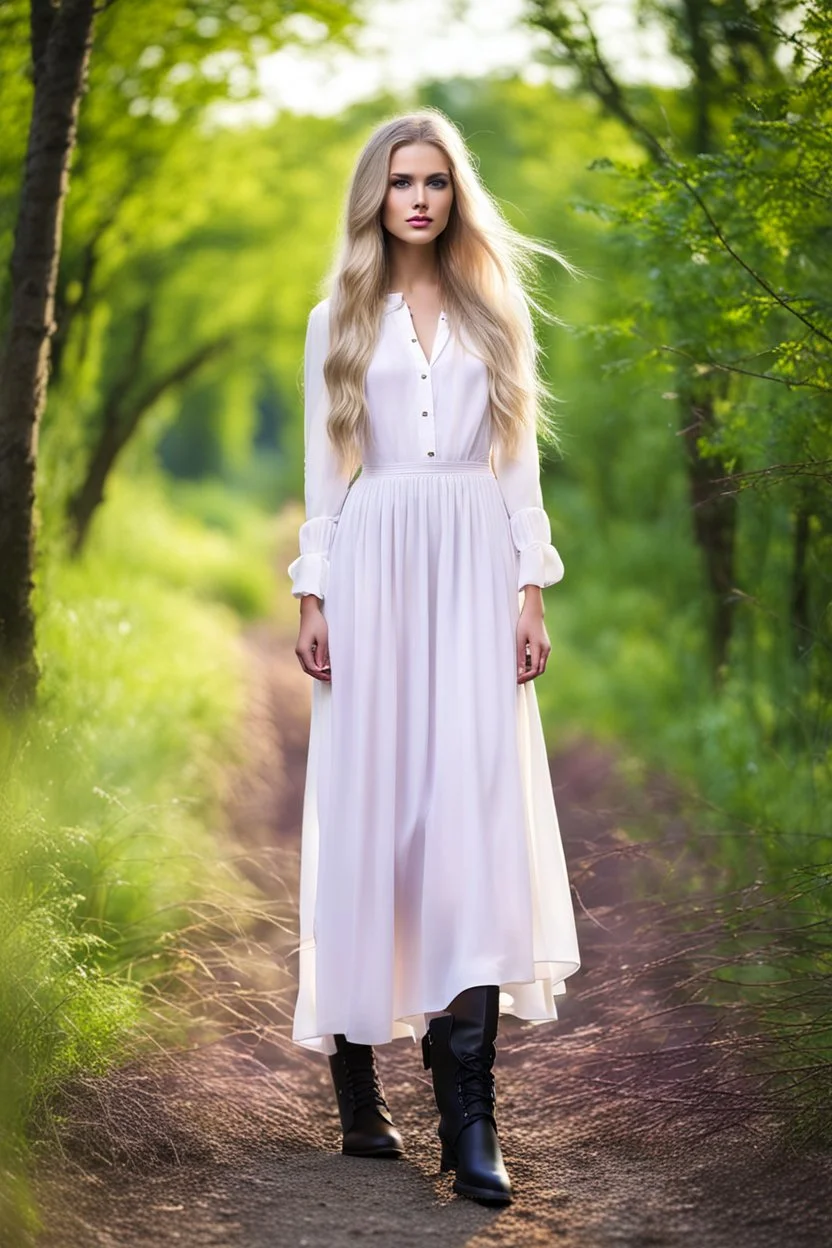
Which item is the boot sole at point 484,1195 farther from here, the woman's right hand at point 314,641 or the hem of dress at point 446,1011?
the woman's right hand at point 314,641

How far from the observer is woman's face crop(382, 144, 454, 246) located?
3.46 meters

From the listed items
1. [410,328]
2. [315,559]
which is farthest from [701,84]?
[315,559]

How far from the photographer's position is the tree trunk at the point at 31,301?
4.32 m

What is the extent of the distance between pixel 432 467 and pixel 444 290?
46 cm

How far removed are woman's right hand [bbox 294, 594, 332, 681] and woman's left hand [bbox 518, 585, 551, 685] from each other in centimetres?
45

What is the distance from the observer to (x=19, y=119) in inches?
236

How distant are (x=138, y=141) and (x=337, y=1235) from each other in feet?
21.2

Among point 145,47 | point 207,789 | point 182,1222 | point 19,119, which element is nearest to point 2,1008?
point 182,1222

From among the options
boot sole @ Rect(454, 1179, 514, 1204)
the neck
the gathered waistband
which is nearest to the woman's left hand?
the gathered waistband

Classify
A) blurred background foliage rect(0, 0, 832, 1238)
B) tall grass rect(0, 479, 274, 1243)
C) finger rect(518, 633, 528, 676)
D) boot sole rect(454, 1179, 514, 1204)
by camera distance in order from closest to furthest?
boot sole rect(454, 1179, 514, 1204) < tall grass rect(0, 479, 274, 1243) < finger rect(518, 633, 528, 676) < blurred background foliage rect(0, 0, 832, 1238)

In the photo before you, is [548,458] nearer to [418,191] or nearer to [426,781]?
[418,191]

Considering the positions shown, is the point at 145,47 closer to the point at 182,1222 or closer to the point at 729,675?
the point at 729,675

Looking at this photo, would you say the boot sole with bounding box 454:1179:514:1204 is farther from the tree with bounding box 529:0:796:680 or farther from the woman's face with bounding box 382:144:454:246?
the tree with bounding box 529:0:796:680

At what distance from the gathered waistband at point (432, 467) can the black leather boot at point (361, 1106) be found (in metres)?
1.33
